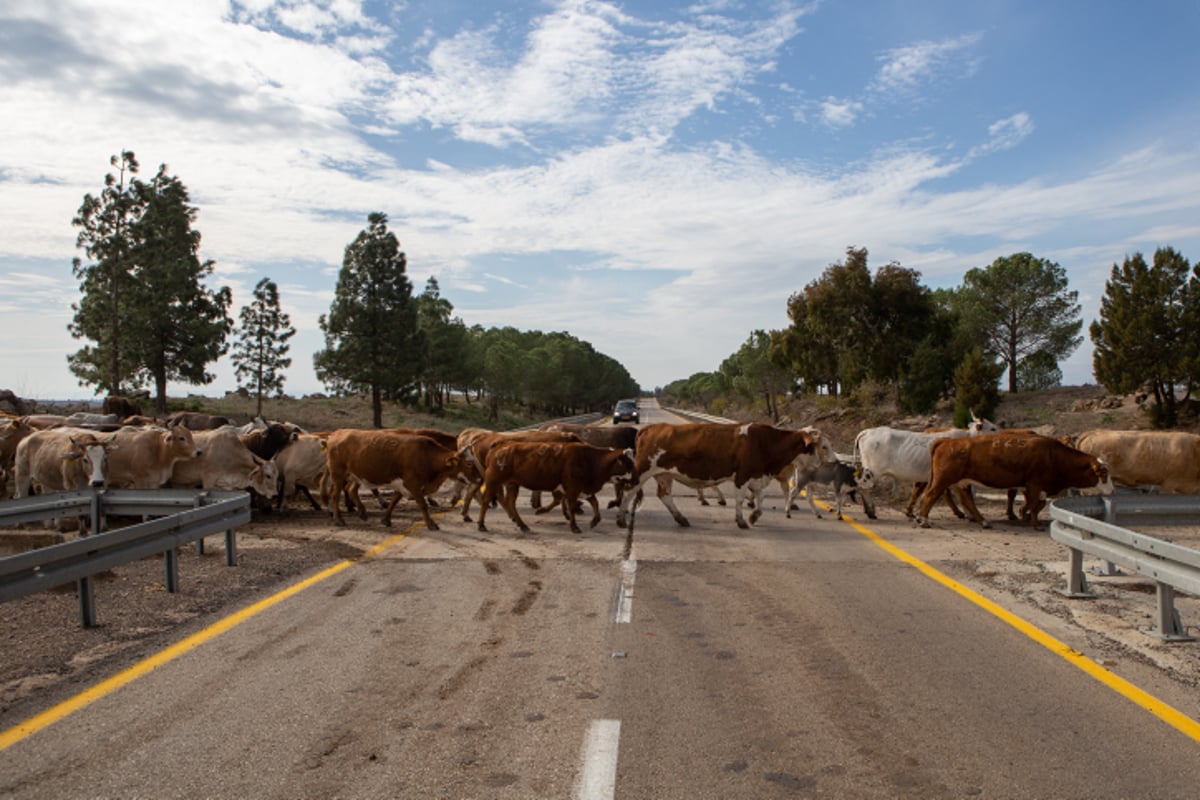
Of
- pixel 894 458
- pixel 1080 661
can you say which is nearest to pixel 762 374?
pixel 894 458

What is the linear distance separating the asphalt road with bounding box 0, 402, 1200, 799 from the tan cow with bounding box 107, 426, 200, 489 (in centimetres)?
763

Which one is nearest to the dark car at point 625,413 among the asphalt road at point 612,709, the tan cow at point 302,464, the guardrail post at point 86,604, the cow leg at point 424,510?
the tan cow at point 302,464

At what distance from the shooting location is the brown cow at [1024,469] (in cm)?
1370

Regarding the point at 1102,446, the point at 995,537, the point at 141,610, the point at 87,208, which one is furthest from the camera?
the point at 87,208

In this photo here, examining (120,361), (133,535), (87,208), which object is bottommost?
(133,535)

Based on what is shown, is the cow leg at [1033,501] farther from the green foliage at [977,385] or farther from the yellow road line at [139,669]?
the green foliage at [977,385]

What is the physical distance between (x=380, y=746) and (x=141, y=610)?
4.28 meters

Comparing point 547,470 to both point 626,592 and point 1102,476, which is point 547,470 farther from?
point 1102,476

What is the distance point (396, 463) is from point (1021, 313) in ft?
182

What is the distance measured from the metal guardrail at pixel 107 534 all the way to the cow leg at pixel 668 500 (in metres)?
6.62

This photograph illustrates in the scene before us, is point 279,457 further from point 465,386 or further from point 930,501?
point 465,386

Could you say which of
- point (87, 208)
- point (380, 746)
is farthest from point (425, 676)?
point (87, 208)

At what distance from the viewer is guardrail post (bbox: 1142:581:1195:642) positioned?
6730 millimetres

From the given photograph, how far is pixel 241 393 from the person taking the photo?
2172 inches
